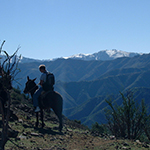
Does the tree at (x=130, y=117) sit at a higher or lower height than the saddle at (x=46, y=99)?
lower

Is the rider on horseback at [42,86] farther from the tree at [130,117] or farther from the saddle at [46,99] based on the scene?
the tree at [130,117]

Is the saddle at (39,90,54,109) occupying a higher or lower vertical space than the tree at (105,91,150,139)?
higher

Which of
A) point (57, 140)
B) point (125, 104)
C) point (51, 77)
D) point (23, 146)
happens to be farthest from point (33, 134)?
point (125, 104)

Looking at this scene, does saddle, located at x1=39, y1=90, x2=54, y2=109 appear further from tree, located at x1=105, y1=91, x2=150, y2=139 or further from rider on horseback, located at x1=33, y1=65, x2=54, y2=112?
tree, located at x1=105, y1=91, x2=150, y2=139

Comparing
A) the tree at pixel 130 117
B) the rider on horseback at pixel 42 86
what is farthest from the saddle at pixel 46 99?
the tree at pixel 130 117

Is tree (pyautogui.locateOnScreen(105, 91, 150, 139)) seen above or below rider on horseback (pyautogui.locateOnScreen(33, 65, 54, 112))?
below

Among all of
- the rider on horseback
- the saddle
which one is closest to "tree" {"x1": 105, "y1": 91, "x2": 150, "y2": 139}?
the saddle

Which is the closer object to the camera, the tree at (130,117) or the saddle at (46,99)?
the saddle at (46,99)

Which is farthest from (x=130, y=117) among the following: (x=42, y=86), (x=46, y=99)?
(x=42, y=86)

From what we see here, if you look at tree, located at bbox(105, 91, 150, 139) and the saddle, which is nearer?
the saddle

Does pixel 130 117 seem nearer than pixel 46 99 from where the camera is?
No

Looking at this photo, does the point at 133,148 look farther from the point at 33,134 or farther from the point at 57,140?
the point at 33,134

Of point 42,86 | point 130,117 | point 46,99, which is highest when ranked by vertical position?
point 42,86

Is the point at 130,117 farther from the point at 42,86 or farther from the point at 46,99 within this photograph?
the point at 42,86
